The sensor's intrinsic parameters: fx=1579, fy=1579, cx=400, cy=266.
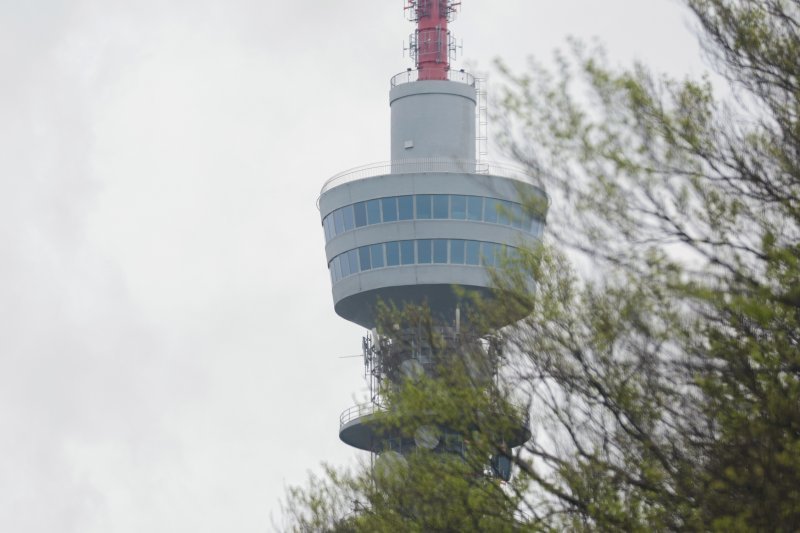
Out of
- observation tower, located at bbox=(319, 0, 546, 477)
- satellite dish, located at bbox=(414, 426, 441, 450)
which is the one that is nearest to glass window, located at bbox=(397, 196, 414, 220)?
observation tower, located at bbox=(319, 0, 546, 477)

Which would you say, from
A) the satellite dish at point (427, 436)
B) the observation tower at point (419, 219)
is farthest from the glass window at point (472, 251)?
the satellite dish at point (427, 436)

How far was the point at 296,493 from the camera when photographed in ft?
155

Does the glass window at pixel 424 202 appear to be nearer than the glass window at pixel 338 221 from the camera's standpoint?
Yes

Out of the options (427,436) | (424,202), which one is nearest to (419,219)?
(424,202)

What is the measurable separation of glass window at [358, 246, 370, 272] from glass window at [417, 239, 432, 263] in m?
2.87

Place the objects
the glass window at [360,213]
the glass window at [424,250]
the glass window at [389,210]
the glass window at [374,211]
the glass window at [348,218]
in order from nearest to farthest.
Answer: the glass window at [424,250], the glass window at [389,210], the glass window at [374,211], the glass window at [360,213], the glass window at [348,218]

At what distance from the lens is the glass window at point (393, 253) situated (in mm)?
84375

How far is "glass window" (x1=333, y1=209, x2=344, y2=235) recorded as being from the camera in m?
86.6

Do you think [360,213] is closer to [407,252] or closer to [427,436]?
[407,252]

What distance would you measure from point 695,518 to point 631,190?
5.35 meters

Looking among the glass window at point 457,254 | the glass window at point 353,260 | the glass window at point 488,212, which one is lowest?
the glass window at point 457,254

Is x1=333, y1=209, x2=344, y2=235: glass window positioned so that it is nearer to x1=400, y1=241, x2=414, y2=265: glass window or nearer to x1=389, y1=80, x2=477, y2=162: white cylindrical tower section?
x1=400, y1=241, x2=414, y2=265: glass window

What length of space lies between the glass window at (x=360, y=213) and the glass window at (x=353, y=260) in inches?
58.5

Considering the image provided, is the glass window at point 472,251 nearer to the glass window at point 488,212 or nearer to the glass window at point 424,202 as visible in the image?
the glass window at point 488,212
